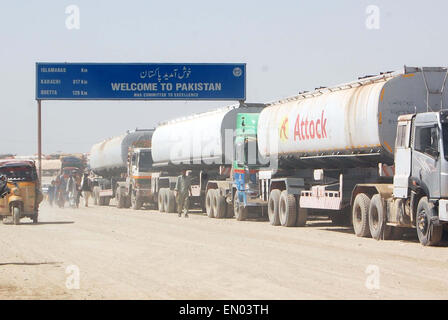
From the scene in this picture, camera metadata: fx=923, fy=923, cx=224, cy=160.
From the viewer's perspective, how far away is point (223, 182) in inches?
1299

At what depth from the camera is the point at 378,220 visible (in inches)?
835

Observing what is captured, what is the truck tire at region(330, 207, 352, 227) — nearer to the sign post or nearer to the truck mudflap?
the truck mudflap

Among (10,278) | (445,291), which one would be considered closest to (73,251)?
(10,278)

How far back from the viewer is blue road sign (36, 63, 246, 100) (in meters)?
42.7

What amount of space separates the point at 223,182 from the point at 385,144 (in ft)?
41.5

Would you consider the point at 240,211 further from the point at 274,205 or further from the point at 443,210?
the point at 443,210

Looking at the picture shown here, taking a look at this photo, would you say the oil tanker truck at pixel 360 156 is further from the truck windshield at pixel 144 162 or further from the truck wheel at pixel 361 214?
the truck windshield at pixel 144 162

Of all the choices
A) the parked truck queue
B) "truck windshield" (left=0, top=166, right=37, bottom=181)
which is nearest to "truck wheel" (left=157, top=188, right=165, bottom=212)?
the parked truck queue

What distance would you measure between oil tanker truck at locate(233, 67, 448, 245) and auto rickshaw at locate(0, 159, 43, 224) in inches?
266

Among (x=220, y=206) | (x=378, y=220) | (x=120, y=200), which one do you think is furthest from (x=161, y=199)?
(x=378, y=220)

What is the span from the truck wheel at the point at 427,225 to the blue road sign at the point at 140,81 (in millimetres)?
24306

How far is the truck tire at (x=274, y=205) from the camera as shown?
2797 cm

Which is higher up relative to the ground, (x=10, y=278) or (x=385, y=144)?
(x=385, y=144)
